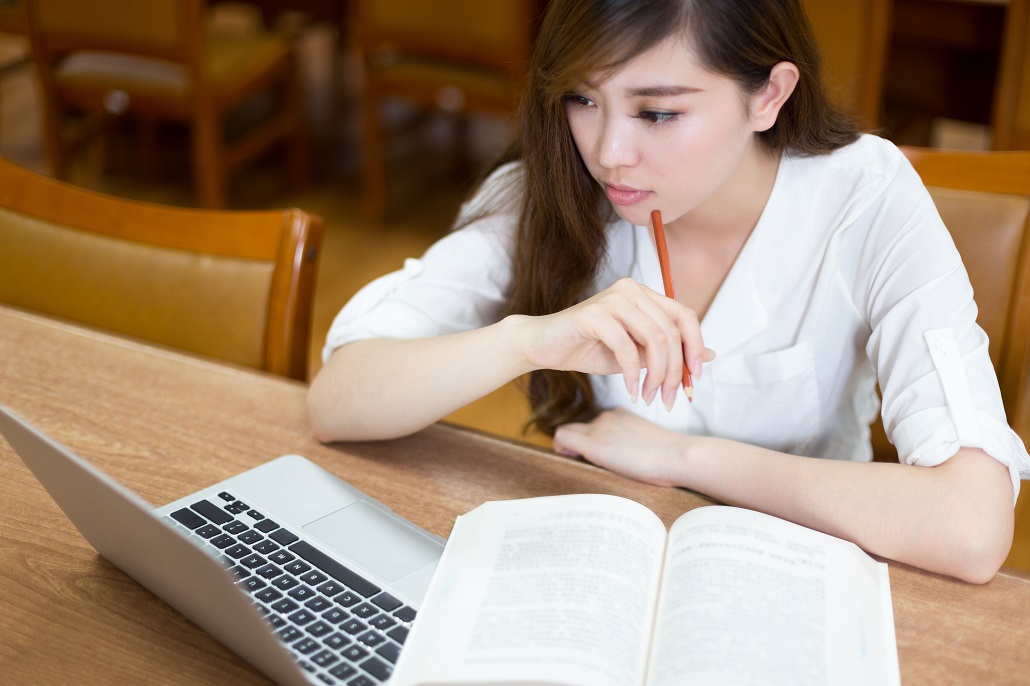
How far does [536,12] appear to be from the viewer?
2750 mm

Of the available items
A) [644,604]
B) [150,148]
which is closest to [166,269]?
[644,604]

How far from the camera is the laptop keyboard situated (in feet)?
2.32

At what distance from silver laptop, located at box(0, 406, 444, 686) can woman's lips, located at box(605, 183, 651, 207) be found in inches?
14.8

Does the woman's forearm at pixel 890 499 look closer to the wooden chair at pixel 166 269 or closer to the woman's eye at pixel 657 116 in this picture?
the woman's eye at pixel 657 116

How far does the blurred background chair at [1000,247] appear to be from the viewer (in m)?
1.12

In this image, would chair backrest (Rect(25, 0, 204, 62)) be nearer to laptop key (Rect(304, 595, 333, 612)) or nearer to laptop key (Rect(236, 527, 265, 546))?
laptop key (Rect(236, 527, 265, 546))

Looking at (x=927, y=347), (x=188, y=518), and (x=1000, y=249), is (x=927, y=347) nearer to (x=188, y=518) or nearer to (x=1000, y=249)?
(x=1000, y=249)

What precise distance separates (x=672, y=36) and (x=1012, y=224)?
47 cm

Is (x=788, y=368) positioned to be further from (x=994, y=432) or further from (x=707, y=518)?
(x=707, y=518)

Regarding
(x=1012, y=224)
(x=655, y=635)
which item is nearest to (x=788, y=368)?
(x=1012, y=224)

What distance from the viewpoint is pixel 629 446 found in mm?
960

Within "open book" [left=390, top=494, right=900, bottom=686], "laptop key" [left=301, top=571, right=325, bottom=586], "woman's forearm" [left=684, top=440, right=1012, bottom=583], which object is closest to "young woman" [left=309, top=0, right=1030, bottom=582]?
"woman's forearm" [left=684, top=440, right=1012, bottom=583]

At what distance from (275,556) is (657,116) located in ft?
1.67

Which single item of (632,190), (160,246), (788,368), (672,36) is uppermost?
(672,36)
